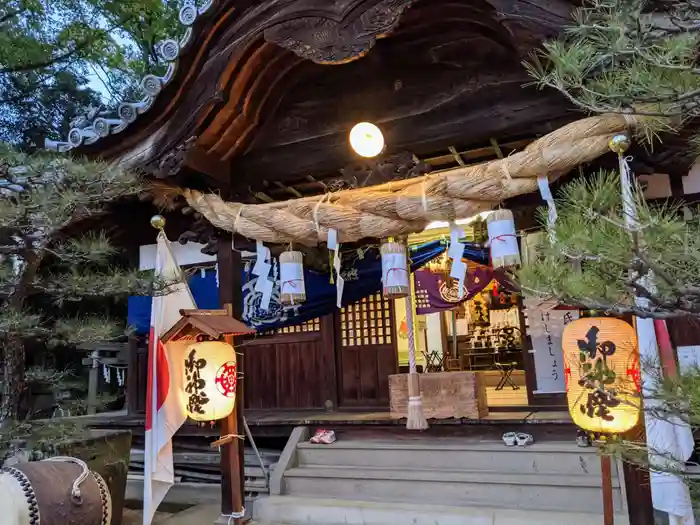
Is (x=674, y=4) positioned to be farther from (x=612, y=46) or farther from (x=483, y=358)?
(x=483, y=358)

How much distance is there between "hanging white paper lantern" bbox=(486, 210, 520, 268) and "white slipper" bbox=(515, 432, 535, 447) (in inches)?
93.4

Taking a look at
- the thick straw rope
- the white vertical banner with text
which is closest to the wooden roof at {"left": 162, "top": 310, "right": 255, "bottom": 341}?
the thick straw rope

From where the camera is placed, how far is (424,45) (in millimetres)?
4602

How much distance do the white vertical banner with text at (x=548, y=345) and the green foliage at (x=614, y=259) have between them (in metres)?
4.57

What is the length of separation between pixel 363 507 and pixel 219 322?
230 cm

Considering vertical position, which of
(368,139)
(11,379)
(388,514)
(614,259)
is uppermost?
(368,139)

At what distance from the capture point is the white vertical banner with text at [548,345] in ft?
22.6

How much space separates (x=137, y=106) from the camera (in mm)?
4984

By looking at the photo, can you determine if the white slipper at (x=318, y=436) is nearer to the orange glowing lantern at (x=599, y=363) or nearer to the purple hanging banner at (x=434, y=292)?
the purple hanging banner at (x=434, y=292)

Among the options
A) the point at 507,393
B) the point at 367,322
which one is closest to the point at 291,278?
the point at 367,322

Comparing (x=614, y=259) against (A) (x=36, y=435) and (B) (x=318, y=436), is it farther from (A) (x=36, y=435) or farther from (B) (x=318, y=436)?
(B) (x=318, y=436)

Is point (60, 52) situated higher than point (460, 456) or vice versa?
point (60, 52)

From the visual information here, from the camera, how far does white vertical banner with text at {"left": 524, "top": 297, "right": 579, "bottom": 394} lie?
688cm

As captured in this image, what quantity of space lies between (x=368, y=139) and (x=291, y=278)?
4.71 feet
